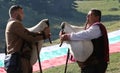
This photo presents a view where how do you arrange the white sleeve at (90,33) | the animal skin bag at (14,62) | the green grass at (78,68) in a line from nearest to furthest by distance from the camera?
1. the white sleeve at (90,33)
2. the animal skin bag at (14,62)
3. the green grass at (78,68)

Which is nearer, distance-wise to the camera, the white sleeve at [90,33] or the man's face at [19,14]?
the white sleeve at [90,33]

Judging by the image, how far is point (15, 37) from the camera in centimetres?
796

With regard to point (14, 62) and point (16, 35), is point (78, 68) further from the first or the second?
point (16, 35)

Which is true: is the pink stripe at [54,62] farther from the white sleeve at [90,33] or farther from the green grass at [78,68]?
the white sleeve at [90,33]

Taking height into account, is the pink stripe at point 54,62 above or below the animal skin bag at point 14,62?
below

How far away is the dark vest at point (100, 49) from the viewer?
7801 mm

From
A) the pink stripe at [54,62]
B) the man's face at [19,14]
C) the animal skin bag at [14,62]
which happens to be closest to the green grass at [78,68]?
the pink stripe at [54,62]

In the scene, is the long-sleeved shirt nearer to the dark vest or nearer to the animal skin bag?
the animal skin bag

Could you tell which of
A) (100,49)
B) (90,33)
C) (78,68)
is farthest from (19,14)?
(78,68)

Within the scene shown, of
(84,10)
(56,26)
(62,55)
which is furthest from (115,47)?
(84,10)

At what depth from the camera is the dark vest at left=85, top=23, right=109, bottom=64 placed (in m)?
7.80

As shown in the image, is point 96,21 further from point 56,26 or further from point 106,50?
point 56,26

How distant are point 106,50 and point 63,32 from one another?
100 cm

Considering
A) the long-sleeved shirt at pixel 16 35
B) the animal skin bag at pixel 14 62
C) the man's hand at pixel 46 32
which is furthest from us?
the man's hand at pixel 46 32
